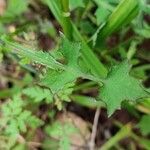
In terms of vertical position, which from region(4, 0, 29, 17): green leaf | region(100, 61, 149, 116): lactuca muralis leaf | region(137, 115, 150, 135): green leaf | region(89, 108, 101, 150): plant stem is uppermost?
region(100, 61, 149, 116): lactuca muralis leaf

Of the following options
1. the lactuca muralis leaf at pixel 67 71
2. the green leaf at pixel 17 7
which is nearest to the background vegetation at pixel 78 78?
the green leaf at pixel 17 7

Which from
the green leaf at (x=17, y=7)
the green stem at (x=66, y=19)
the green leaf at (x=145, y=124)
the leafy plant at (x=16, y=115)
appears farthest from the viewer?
the green leaf at (x=17, y=7)

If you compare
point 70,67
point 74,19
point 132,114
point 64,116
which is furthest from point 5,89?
point 70,67

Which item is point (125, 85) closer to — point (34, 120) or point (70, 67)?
point (70, 67)

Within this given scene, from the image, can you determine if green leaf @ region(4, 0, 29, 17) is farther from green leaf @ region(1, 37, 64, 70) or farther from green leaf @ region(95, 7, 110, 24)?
green leaf @ region(1, 37, 64, 70)

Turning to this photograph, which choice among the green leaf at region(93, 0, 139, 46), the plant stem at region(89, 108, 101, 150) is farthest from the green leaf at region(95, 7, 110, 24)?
the plant stem at region(89, 108, 101, 150)

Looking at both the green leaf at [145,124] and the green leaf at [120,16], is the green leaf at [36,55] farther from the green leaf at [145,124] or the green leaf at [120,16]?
the green leaf at [145,124]

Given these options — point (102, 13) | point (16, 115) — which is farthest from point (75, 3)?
point (16, 115)
